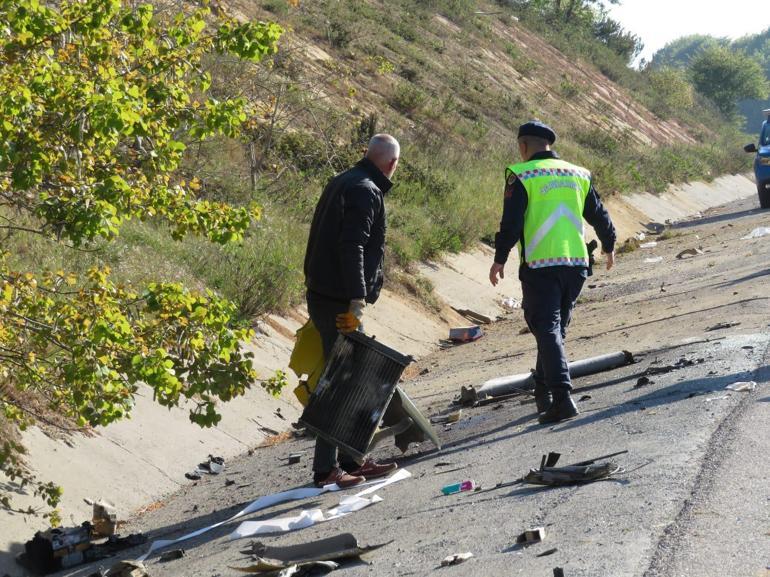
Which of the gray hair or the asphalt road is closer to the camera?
the asphalt road

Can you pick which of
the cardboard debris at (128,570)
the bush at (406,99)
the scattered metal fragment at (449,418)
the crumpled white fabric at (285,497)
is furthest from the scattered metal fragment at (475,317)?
the bush at (406,99)

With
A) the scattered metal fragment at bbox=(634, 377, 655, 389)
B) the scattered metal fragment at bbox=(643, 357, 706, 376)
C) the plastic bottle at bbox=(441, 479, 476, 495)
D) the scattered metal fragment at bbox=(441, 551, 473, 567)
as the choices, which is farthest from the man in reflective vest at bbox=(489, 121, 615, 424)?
the scattered metal fragment at bbox=(441, 551, 473, 567)

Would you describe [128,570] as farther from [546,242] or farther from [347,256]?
[546,242]

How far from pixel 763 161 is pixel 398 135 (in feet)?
29.8

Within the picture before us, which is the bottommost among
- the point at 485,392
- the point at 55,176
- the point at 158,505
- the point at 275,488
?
the point at 158,505

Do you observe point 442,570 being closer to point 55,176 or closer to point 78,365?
point 78,365

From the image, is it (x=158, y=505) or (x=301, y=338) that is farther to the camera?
(x=158, y=505)

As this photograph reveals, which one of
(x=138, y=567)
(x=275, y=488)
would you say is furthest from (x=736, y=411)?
(x=138, y=567)

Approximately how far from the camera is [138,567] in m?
6.30

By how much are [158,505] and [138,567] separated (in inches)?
90.0

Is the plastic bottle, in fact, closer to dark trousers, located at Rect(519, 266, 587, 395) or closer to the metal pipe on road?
dark trousers, located at Rect(519, 266, 587, 395)

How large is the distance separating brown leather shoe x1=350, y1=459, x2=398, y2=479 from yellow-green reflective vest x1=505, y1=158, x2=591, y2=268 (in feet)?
5.56

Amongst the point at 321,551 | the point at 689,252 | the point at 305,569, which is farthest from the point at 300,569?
the point at 689,252

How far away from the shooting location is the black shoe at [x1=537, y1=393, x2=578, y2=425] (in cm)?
834
